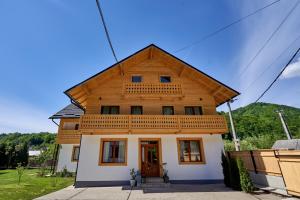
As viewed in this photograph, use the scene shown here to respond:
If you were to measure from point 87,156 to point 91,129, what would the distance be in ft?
6.81

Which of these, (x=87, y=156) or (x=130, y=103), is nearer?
(x=87, y=156)

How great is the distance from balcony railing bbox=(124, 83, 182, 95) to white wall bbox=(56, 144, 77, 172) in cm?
1113

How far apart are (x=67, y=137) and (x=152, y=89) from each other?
1138 cm

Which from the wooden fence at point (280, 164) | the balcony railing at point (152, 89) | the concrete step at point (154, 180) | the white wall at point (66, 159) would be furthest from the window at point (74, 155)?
the wooden fence at point (280, 164)

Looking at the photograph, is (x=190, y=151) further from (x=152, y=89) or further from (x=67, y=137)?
(x=67, y=137)

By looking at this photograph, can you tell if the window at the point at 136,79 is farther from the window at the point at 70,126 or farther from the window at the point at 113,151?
the window at the point at 70,126

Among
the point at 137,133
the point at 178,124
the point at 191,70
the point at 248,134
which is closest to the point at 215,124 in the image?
the point at 178,124

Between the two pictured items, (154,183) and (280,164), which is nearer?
(280,164)

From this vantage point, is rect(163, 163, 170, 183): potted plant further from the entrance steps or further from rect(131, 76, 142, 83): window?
rect(131, 76, 142, 83): window

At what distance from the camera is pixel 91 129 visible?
1232cm

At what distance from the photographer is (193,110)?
1472 cm

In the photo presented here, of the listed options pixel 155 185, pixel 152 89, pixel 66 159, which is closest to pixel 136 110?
pixel 152 89

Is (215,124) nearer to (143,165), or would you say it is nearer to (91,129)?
(143,165)

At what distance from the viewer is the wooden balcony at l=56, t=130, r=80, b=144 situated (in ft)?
60.3
